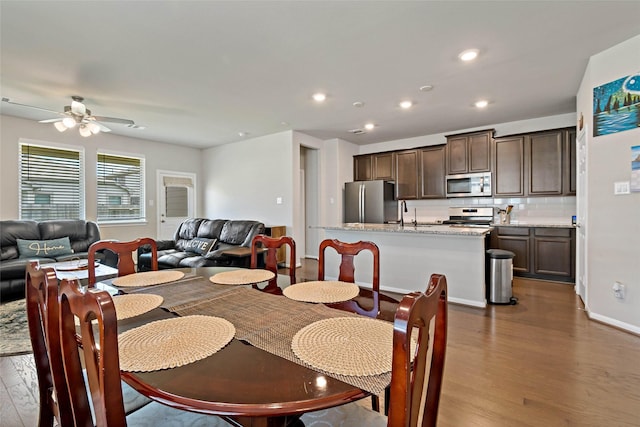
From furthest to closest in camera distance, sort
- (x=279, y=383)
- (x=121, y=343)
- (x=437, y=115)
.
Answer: (x=437, y=115), (x=121, y=343), (x=279, y=383)

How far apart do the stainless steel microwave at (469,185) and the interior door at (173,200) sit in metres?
5.55

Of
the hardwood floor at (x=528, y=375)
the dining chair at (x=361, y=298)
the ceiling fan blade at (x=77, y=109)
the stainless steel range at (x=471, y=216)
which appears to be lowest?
the hardwood floor at (x=528, y=375)

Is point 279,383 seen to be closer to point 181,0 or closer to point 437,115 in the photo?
point 181,0

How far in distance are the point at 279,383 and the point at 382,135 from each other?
5.79 m

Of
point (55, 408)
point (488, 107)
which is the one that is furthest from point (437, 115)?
point (55, 408)

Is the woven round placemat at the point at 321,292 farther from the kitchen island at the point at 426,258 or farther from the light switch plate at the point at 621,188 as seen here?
the light switch plate at the point at 621,188

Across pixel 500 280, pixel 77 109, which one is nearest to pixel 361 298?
pixel 500 280

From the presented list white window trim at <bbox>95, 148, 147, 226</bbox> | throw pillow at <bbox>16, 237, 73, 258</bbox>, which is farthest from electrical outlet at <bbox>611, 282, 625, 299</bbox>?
white window trim at <bbox>95, 148, 147, 226</bbox>

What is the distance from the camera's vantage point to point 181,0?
210 centimetres

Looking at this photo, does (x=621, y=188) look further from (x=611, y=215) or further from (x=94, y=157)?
(x=94, y=157)

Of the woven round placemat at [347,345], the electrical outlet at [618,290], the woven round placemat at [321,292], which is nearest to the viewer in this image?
the woven round placemat at [347,345]

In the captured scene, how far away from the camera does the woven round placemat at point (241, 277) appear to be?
1697 millimetres

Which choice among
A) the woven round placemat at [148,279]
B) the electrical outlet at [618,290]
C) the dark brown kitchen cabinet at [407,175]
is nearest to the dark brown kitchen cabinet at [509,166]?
the dark brown kitchen cabinet at [407,175]

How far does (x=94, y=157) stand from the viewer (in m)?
5.49
